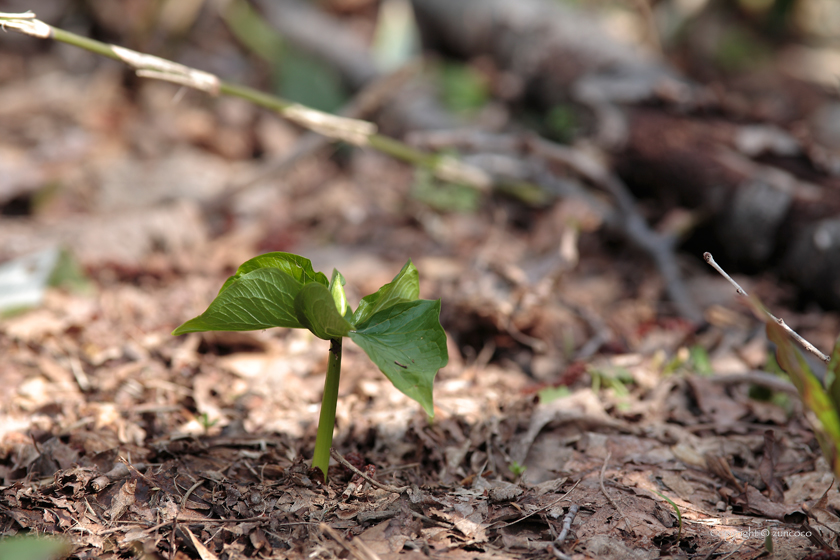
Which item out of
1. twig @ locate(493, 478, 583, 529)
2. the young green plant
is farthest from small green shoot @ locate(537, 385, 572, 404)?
the young green plant

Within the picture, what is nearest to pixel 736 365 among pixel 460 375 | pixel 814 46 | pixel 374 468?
pixel 460 375

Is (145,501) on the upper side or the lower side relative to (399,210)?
lower

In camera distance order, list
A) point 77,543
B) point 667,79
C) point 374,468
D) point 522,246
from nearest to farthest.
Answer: point 77,543 → point 374,468 → point 522,246 → point 667,79

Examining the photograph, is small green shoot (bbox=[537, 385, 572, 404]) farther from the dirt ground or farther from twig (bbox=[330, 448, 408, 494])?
twig (bbox=[330, 448, 408, 494])

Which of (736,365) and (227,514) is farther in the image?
(736,365)

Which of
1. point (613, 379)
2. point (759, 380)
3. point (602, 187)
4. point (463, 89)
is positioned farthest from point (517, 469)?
point (463, 89)

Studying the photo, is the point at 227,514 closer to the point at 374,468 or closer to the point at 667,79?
the point at 374,468
